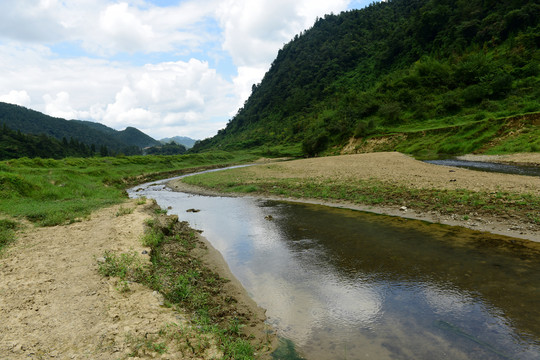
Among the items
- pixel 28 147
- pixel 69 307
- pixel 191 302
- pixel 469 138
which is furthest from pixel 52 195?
pixel 28 147

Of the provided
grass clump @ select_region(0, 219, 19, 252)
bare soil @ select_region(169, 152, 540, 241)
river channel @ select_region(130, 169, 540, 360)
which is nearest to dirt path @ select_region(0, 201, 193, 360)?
grass clump @ select_region(0, 219, 19, 252)

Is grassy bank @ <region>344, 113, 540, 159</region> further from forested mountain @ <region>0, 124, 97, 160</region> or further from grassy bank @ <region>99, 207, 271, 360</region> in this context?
forested mountain @ <region>0, 124, 97, 160</region>

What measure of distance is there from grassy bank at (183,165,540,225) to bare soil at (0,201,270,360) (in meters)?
12.7

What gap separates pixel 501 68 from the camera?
6531 cm

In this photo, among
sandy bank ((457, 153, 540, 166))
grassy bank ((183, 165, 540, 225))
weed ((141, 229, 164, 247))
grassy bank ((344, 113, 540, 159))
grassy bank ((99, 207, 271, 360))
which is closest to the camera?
grassy bank ((99, 207, 271, 360))

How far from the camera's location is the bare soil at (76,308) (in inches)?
209

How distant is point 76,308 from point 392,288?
30.3 ft

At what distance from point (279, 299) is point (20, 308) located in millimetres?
6984

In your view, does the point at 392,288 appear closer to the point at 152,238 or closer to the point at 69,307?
the point at 69,307

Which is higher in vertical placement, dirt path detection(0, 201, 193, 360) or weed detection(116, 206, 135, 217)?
weed detection(116, 206, 135, 217)

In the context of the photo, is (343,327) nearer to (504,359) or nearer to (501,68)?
(504,359)

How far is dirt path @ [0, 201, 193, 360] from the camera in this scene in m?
5.32

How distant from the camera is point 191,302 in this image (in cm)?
768

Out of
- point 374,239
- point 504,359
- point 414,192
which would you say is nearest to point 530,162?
point 414,192
